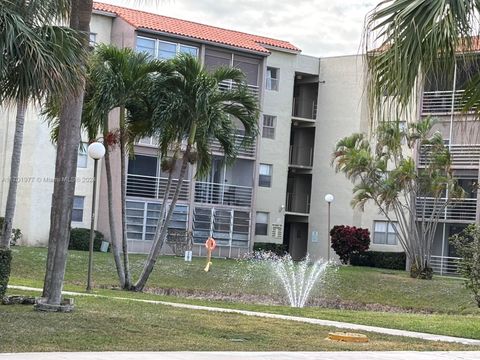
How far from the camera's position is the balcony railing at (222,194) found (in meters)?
46.2

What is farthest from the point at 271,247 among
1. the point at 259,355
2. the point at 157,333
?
the point at 259,355

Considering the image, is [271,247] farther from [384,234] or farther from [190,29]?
[190,29]

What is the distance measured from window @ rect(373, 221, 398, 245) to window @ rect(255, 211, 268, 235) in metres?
5.83

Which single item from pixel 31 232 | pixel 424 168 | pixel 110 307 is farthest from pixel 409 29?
pixel 31 232

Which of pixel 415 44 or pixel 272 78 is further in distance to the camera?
pixel 272 78

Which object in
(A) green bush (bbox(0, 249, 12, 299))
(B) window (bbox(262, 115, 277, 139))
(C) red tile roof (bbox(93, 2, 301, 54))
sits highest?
(C) red tile roof (bbox(93, 2, 301, 54))

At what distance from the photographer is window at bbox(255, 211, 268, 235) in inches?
1913

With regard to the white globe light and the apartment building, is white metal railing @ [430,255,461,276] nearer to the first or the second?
the apartment building

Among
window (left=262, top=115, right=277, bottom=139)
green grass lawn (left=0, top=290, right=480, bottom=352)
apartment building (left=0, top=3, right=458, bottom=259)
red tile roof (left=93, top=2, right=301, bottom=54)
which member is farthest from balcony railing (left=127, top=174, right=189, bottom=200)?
green grass lawn (left=0, top=290, right=480, bottom=352)

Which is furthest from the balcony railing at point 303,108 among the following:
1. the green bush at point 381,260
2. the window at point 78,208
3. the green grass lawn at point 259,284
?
the green grass lawn at point 259,284

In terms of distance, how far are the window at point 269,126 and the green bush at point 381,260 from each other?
8.60 m

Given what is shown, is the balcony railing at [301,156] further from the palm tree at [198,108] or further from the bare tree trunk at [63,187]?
the bare tree trunk at [63,187]

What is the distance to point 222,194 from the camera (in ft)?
154

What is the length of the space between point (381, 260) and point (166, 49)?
1478 cm
